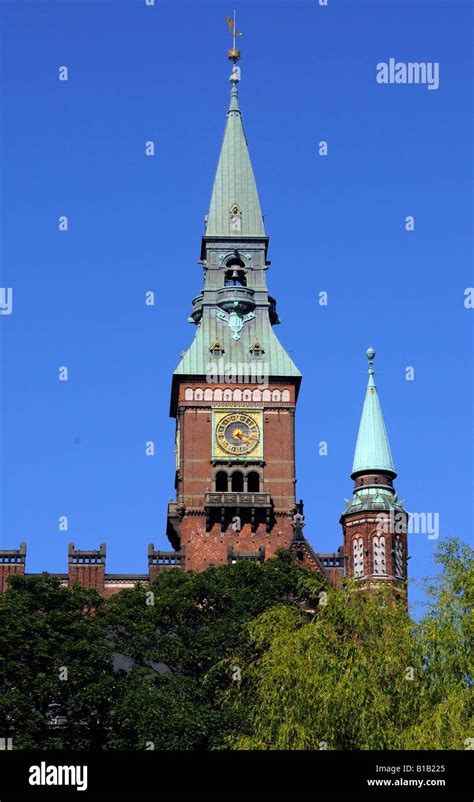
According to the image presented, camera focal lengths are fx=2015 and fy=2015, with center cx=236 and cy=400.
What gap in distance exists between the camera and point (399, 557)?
311 feet

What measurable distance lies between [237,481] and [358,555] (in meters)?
8.21

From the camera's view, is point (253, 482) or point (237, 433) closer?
point (253, 482)

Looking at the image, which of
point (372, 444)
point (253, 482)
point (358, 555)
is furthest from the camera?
point (253, 482)

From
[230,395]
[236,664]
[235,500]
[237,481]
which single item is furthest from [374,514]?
[236,664]

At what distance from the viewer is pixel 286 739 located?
48656mm

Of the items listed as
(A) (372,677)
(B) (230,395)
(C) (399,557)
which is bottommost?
(A) (372,677)

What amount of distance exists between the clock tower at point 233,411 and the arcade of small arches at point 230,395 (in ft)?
0.17

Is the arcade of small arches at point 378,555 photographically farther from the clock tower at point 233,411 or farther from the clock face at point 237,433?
the clock face at point 237,433

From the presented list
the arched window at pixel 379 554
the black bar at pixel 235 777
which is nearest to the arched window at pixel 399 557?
the arched window at pixel 379 554

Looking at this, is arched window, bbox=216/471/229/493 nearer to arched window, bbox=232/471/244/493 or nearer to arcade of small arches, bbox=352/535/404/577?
arched window, bbox=232/471/244/493

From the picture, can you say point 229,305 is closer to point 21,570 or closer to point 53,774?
point 21,570

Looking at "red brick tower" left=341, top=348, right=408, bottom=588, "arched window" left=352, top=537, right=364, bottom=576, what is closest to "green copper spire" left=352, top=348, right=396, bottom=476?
"red brick tower" left=341, top=348, right=408, bottom=588

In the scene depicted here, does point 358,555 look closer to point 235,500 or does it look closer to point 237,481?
point 235,500

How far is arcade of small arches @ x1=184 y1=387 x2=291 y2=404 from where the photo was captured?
102 meters
